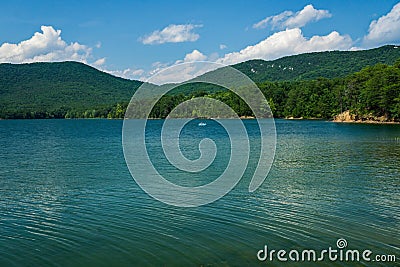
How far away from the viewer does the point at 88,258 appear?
11.1 metres

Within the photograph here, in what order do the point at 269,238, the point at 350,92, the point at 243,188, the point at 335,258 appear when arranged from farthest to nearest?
the point at 350,92 < the point at 243,188 < the point at 269,238 < the point at 335,258

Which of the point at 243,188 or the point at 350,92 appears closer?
the point at 243,188

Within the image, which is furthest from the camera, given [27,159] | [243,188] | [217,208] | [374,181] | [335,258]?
[27,159]

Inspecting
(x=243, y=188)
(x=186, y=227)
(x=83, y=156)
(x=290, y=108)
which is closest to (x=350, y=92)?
(x=290, y=108)

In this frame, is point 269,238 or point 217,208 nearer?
point 269,238

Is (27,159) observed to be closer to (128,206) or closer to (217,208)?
(128,206)

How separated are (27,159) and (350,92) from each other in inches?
3406

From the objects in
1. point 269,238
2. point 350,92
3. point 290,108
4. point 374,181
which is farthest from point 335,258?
point 290,108

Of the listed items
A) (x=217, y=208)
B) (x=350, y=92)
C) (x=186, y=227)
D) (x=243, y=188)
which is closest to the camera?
(x=186, y=227)

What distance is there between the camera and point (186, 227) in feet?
45.4

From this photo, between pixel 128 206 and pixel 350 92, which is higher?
pixel 350 92

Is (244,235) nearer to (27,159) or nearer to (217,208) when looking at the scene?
(217,208)

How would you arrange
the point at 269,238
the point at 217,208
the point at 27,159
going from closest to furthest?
the point at 269,238 → the point at 217,208 → the point at 27,159

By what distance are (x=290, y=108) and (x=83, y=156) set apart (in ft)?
385
